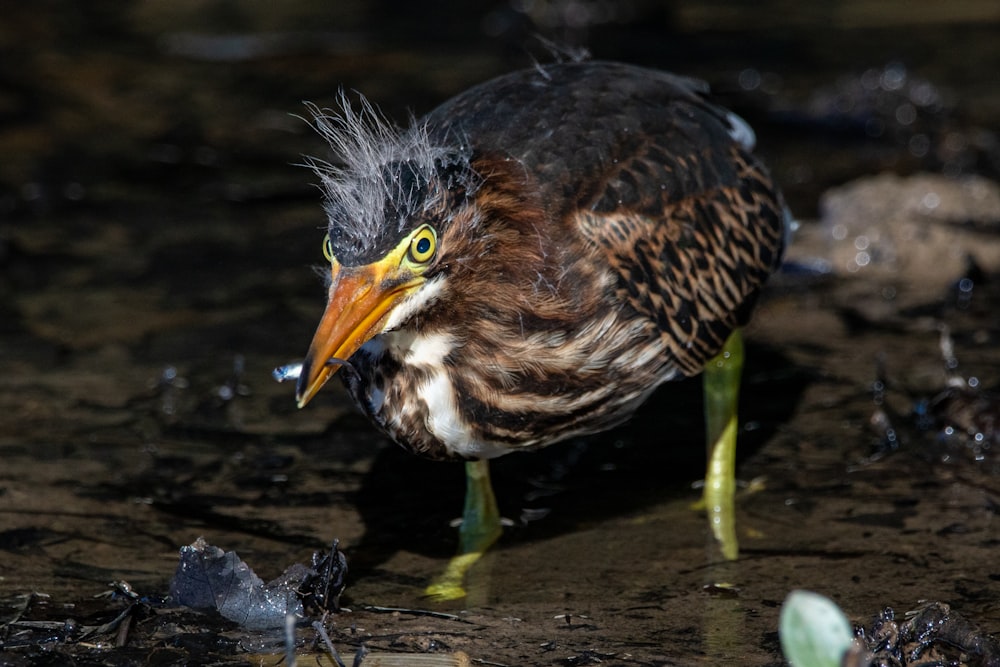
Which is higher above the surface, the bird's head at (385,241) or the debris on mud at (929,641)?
the bird's head at (385,241)

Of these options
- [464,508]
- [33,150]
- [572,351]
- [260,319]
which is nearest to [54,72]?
[33,150]

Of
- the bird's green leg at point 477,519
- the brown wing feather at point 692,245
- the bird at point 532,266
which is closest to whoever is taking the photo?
the bird at point 532,266

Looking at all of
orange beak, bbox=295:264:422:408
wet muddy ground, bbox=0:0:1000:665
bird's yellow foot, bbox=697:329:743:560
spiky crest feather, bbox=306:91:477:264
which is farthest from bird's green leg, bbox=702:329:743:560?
orange beak, bbox=295:264:422:408

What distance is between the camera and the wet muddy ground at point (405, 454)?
5.65 m

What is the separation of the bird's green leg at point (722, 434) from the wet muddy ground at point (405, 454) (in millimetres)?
104

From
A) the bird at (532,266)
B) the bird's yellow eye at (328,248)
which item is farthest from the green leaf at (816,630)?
the bird's yellow eye at (328,248)

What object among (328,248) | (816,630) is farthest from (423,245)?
(816,630)

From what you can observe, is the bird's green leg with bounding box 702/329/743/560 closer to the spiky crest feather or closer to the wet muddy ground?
the wet muddy ground

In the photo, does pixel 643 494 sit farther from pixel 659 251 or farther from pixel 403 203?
pixel 403 203

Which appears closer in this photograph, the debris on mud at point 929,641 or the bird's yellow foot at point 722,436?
the debris on mud at point 929,641

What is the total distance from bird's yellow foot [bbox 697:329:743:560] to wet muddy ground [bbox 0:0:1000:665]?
0.10 metres

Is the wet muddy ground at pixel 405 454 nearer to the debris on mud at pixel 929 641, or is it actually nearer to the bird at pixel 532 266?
the debris on mud at pixel 929 641

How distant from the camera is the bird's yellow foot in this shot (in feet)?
21.6

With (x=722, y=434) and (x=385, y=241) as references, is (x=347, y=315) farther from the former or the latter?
(x=722, y=434)
